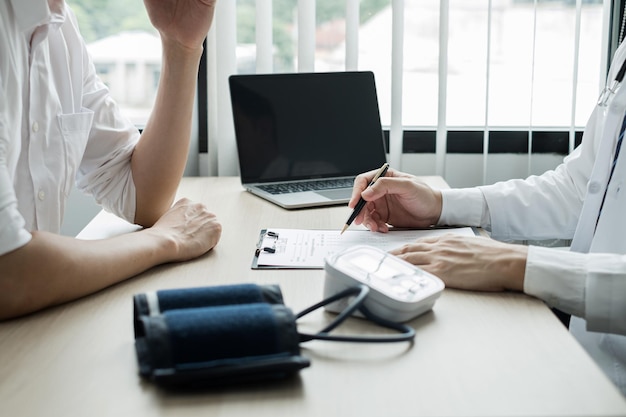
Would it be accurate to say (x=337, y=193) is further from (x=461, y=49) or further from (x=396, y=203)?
(x=461, y=49)

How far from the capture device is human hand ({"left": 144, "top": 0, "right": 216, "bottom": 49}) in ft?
4.66

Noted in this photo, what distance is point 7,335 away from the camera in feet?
2.95

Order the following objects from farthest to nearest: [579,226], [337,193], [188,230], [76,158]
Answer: [337,193], [579,226], [76,158], [188,230]

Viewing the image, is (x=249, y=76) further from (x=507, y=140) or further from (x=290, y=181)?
(x=507, y=140)

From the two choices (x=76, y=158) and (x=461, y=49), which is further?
(x=461, y=49)

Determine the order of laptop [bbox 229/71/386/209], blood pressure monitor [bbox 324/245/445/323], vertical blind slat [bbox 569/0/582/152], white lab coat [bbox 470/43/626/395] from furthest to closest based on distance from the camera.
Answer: vertical blind slat [bbox 569/0/582/152]
laptop [bbox 229/71/386/209]
white lab coat [bbox 470/43/626/395]
blood pressure monitor [bbox 324/245/445/323]

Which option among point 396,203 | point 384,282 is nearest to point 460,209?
point 396,203

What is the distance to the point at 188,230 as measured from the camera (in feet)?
4.03

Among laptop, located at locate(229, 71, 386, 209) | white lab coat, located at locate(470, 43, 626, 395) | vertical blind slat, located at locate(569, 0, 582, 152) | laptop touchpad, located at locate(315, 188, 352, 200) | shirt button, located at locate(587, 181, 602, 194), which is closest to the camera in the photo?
white lab coat, located at locate(470, 43, 626, 395)

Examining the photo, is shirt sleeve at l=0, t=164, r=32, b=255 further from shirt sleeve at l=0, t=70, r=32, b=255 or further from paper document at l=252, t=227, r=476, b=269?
paper document at l=252, t=227, r=476, b=269

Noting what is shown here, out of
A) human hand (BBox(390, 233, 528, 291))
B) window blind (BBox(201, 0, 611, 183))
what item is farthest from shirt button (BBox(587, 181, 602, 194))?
window blind (BBox(201, 0, 611, 183))

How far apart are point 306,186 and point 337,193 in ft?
0.31

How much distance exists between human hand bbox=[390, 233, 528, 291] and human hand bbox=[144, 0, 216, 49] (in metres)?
0.61

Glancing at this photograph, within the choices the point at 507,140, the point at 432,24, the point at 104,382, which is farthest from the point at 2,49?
the point at 507,140
